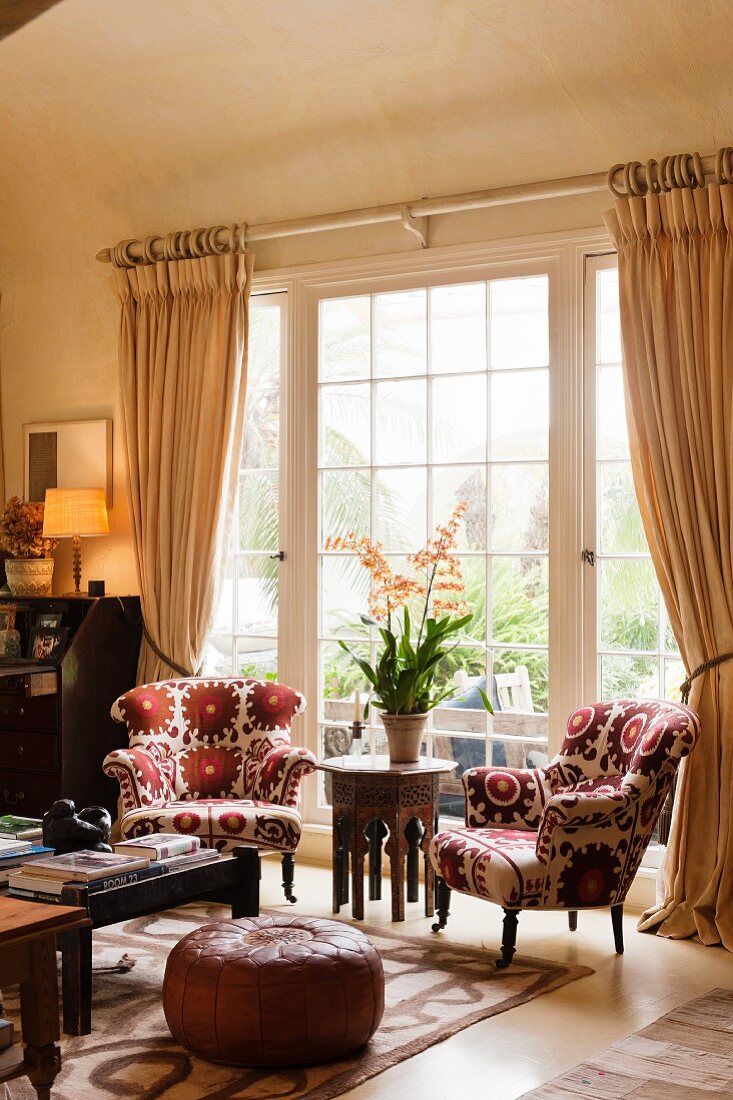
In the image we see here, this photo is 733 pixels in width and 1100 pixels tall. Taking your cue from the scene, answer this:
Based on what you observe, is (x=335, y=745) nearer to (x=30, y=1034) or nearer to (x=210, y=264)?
(x=210, y=264)

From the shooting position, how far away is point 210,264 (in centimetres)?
588

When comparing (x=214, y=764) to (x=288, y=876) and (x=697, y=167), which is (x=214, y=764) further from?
(x=697, y=167)

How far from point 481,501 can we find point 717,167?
163 centimetres

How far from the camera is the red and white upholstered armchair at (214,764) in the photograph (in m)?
4.74

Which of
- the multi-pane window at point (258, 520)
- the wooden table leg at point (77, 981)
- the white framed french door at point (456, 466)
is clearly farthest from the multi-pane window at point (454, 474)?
the wooden table leg at point (77, 981)

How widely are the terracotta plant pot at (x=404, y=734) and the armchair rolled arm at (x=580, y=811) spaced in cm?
83

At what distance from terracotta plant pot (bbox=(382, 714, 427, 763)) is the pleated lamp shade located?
1.93m

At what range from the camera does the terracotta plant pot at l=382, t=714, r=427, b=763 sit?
483 cm

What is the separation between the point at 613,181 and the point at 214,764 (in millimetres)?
2814

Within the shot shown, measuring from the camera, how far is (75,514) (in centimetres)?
598

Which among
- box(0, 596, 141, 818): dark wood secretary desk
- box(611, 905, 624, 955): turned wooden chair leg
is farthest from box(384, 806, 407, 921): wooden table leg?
box(0, 596, 141, 818): dark wood secretary desk

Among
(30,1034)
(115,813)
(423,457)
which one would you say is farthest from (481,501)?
(30,1034)

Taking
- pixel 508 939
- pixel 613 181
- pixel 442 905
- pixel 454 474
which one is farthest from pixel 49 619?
pixel 613 181

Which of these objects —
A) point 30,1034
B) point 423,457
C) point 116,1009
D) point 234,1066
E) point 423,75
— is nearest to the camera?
point 30,1034
